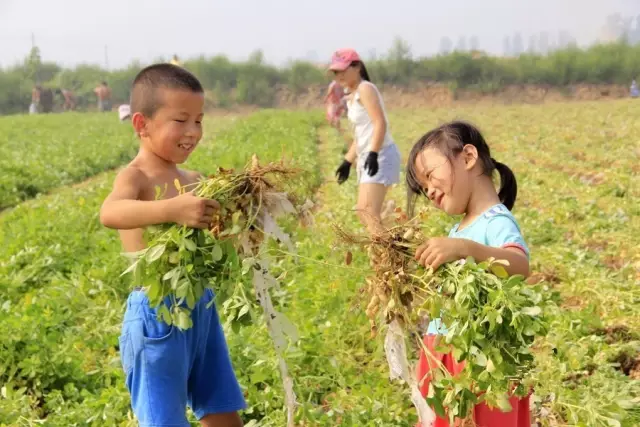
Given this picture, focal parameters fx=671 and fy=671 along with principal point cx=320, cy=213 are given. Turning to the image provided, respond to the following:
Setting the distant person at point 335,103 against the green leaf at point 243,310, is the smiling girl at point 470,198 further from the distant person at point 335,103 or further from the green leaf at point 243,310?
the distant person at point 335,103

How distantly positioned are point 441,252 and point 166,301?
993 mm

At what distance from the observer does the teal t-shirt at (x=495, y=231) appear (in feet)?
7.59

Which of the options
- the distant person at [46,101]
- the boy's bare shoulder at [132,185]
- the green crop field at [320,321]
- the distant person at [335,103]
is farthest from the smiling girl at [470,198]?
the distant person at [46,101]

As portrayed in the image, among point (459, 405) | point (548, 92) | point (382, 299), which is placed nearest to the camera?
point (459, 405)

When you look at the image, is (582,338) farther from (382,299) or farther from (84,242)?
(84,242)

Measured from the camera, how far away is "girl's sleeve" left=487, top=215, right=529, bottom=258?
7.56 feet

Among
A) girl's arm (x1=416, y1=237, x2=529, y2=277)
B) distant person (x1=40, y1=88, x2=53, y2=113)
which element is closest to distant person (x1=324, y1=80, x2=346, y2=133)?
girl's arm (x1=416, y1=237, x2=529, y2=277)

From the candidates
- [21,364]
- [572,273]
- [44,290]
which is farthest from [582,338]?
[44,290]

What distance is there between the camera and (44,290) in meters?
5.21

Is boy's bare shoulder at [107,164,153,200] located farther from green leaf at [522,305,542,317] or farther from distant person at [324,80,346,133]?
distant person at [324,80,346,133]

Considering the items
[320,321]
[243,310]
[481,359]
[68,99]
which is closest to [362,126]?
[320,321]

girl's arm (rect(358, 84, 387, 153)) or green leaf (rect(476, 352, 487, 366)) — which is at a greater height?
girl's arm (rect(358, 84, 387, 153))

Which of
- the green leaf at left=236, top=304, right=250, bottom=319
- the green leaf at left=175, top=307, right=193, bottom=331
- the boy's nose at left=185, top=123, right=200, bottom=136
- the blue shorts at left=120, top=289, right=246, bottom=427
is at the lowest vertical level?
the blue shorts at left=120, top=289, right=246, bottom=427

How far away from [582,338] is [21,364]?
3.25m
